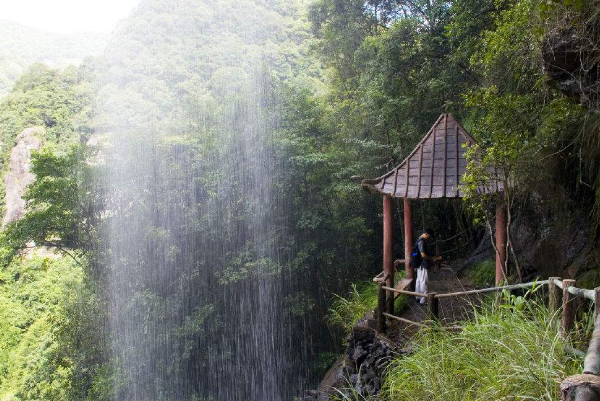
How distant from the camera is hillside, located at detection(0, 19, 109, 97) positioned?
131 ft

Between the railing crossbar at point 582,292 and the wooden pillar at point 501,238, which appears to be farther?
the wooden pillar at point 501,238

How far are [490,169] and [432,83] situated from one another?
179 inches

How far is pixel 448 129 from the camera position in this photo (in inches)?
233

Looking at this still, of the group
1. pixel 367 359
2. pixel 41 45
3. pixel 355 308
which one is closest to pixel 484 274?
pixel 355 308

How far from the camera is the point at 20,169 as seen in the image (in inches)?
916

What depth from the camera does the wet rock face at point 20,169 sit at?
23.0m

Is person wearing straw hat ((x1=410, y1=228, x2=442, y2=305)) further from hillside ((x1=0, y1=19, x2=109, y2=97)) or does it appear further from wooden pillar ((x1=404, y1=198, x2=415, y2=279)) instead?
hillside ((x1=0, y1=19, x2=109, y2=97))

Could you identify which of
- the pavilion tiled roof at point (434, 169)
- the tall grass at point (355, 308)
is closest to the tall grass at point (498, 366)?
the pavilion tiled roof at point (434, 169)

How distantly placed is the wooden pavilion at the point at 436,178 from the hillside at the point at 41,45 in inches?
1514

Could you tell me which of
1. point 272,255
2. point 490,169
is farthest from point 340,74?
point 490,169

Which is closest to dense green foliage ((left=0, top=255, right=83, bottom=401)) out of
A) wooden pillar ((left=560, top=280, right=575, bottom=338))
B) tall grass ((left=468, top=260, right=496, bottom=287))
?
tall grass ((left=468, top=260, right=496, bottom=287))

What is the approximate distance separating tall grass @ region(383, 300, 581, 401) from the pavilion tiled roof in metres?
2.31

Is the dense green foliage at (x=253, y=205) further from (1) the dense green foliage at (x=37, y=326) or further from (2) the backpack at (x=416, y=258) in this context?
(2) the backpack at (x=416, y=258)

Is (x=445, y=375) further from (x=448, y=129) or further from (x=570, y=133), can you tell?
(x=448, y=129)
